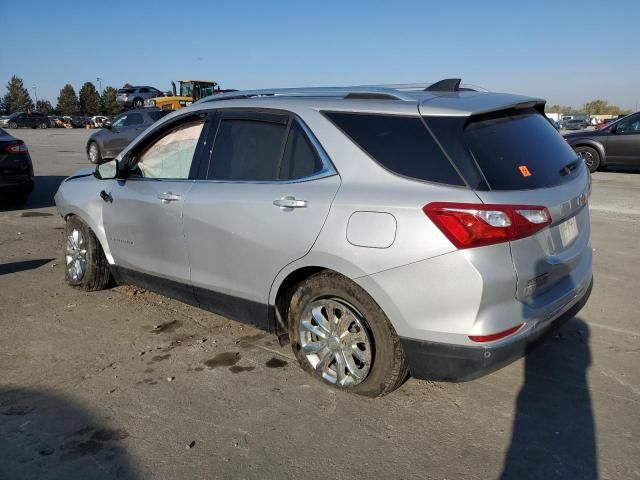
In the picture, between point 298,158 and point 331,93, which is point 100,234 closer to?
point 298,158

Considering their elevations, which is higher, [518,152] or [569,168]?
[518,152]

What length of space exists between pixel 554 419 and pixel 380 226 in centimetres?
146

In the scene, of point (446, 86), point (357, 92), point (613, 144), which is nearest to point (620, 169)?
point (613, 144)

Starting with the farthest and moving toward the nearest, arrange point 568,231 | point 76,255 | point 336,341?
point 76,255 → point 336,341 → point 568,231

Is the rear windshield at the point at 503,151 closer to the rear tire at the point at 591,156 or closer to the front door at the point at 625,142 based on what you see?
the front door at the point at 625,142

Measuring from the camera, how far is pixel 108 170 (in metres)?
4.80

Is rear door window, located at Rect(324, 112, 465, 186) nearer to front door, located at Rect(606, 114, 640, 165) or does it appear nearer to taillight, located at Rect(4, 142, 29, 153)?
taillight, located at Rect(4, 142, 29, 153)

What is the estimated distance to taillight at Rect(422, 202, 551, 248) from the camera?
2.76 m

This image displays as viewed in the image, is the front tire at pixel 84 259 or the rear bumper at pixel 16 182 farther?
the rear bumper at pixel 16 182

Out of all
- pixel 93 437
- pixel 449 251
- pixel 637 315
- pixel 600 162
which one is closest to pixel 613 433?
pixel 449 251

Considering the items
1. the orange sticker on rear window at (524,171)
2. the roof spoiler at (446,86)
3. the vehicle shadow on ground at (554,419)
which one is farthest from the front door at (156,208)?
the vehicle shadow on ground at (554,419)

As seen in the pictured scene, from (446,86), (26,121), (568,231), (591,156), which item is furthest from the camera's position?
(26,121)

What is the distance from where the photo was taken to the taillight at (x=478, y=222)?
2.76 meters

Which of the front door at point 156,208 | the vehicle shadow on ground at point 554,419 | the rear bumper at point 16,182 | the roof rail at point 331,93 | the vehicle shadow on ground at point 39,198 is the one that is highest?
the roof rail at point 331,93
